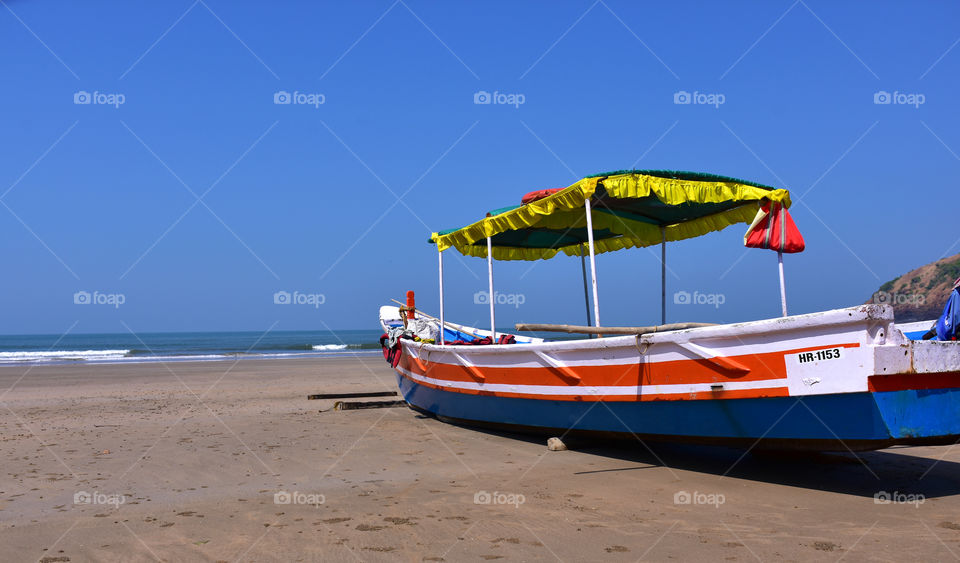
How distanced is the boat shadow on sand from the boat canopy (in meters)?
2.82

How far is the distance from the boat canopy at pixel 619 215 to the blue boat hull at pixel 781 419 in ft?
7.81

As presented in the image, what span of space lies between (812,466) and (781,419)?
63.2 inches

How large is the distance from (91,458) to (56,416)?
5244 mm

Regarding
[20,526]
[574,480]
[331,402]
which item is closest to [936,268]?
[331,402]

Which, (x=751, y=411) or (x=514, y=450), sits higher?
(x=751, y=411)

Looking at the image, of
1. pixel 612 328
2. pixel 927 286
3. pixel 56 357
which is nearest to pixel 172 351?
pixel 56 357

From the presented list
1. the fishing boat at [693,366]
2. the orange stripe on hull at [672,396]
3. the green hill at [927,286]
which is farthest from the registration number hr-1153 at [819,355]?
the green hill at [927,286]

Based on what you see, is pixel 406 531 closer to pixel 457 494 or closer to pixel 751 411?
pixel 457 494

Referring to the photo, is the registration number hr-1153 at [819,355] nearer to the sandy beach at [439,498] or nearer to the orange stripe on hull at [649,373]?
the orange stripe on hull at [649,373]

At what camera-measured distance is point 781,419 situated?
18.4 feet

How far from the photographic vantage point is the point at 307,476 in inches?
260

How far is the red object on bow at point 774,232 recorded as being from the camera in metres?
7.21

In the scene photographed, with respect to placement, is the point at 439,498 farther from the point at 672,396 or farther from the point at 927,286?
the point at 927,286

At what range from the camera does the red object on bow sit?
284 inches
